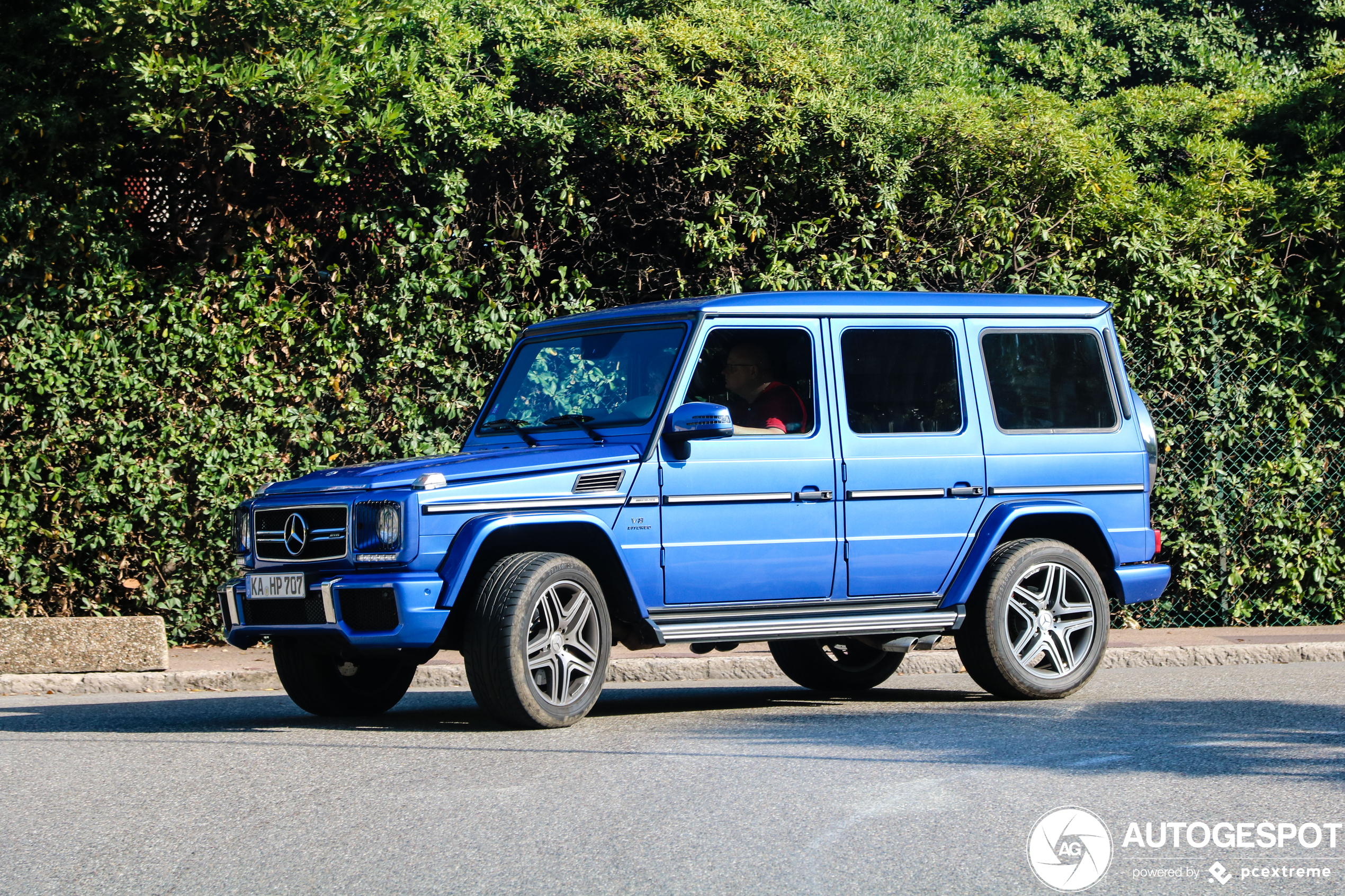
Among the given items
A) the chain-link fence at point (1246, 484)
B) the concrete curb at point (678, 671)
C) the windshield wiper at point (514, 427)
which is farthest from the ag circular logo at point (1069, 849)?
the chain-link fence at point (1246, 484)

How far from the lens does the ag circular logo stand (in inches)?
172

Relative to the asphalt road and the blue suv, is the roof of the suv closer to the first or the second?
the blue suv

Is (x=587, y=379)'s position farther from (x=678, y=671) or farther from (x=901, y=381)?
(x=678, y=671)

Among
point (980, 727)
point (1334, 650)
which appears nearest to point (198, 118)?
point (980, 727)

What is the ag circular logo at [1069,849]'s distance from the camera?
14.4ft

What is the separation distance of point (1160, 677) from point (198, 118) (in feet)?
24.3

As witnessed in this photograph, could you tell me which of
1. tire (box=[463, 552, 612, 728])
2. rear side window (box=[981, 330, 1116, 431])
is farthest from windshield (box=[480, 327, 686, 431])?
rear side window (box=[981, 330, 1116, 431])

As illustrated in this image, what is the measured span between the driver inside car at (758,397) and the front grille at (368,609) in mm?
2005

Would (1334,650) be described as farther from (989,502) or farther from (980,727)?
(980,727)

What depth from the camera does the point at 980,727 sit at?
23.5ft

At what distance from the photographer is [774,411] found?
770cm

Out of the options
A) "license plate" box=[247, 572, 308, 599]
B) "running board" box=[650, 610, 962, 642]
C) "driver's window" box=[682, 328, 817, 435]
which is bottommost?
"running board" box=[650, 610, 962, 642]

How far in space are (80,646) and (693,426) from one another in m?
4.73

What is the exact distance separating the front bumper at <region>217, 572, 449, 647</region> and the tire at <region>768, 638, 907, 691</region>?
9.96ft
